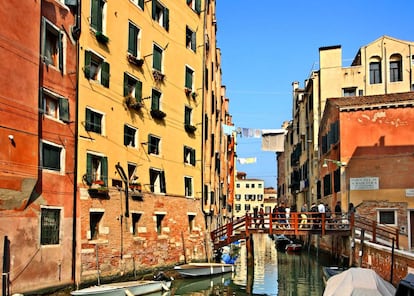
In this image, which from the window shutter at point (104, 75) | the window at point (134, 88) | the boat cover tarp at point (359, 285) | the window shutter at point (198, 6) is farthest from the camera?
the window shutter at point (198, 6)

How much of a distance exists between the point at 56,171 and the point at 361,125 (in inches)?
618

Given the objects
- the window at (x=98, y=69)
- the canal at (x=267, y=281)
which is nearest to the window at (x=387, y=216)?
the canal at (x=267, y=281)

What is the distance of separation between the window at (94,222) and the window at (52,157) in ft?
7.13

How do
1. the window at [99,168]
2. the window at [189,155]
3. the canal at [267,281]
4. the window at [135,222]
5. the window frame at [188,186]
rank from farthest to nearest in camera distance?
the window at [189,155], the window frame at [188,186], the window at [135,222], the canal at [267,281], the window at [99,168]

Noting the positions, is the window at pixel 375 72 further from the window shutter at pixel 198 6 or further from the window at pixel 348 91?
the window shutter at pixel 198 6

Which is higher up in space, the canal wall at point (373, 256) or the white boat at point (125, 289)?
the canal wall at point (373, 256)

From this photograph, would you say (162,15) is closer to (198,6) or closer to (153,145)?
(198,6)

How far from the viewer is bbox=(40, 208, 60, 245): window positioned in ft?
49.6

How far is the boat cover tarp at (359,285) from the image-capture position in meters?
10.4

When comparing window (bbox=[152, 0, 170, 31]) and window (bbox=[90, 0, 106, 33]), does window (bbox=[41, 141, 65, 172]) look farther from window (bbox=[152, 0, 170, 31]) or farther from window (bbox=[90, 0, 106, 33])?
window (bbox=[152, 0, 170, 31])

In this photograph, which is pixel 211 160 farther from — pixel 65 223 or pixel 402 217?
pixel 65 223

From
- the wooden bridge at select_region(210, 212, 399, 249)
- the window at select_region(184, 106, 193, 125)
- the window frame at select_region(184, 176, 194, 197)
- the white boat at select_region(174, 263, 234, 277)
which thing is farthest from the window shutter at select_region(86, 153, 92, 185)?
the wooden bridge at select_region(210, 212, 399, 249)

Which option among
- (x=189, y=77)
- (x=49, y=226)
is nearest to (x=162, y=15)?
(x=189, y=77)

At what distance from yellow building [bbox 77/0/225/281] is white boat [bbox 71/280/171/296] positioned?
153 centimetres
